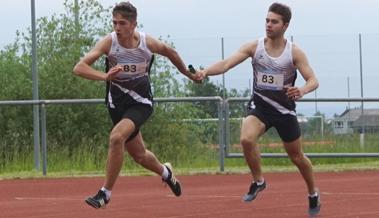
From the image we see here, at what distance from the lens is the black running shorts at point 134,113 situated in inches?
447

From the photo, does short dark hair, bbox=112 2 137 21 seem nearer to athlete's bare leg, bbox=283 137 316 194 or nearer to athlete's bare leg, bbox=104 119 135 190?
athlete's bare leg, bbox=104 119 135 190

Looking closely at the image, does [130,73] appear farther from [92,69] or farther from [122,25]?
[122,25]

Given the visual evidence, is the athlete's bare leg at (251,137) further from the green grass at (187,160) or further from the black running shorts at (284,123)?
the green grass at (187,160)

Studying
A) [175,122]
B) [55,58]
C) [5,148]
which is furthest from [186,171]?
[55,58]

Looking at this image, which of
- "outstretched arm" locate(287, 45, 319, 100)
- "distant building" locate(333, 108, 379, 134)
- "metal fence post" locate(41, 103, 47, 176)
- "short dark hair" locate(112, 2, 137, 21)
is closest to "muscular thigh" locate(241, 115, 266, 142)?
"outstretched arm" locate(287, 45, 319, 100)

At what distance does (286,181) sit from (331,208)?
6.09 meters

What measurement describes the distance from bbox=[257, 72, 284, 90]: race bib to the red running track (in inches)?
51.3

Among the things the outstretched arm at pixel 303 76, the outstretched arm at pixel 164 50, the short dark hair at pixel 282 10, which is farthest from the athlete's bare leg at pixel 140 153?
the short dark hair at pixel 282 10

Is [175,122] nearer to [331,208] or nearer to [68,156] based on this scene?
[68,156]

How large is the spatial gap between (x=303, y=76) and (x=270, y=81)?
337 mm

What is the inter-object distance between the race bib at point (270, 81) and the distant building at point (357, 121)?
11.6 meters

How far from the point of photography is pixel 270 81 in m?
11.5

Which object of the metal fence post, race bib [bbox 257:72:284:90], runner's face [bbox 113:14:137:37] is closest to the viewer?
runner's face [bbox 113:14:137:37]

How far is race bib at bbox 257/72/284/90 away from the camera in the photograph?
1146 centimetres
